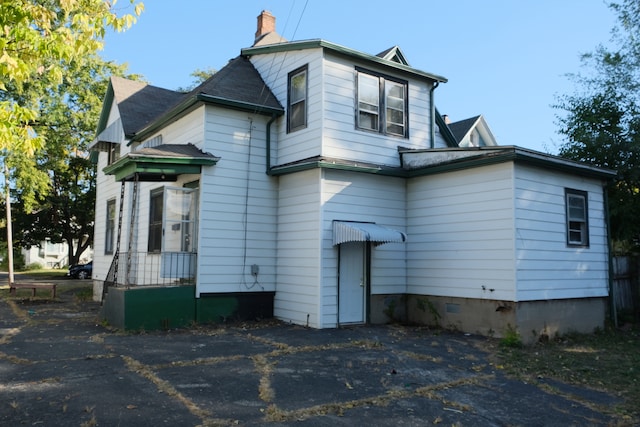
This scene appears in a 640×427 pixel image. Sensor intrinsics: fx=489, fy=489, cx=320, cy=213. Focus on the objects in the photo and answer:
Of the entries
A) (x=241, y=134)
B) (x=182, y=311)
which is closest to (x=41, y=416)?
(x=182, y=311)

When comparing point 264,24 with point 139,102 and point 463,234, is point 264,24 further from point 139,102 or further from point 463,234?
point 463,234

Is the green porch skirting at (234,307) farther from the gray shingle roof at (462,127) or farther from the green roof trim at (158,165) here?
the gray shingle roof at (462,127)

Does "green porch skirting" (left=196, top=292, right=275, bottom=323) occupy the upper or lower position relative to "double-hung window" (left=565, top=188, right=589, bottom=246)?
lower

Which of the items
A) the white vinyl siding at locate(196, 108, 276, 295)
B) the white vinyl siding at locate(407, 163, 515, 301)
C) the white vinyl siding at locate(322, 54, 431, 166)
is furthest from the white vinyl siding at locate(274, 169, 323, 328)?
the white vinyl siding at locate(407, 163, 515, 301)

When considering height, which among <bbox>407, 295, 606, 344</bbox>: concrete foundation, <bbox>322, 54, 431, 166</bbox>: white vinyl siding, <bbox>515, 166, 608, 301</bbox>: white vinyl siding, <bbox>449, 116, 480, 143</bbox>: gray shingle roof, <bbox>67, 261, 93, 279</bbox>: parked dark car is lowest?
<bbox>407, 295, 606, 344</bbox>: concrete foundation

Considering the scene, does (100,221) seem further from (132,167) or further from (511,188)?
(511,188)

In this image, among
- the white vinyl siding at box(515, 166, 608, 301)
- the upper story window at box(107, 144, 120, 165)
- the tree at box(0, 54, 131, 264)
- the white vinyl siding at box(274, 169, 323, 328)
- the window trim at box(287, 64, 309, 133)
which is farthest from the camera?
the tree at box(0, 54, 131, 264)

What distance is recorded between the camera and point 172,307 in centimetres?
1073

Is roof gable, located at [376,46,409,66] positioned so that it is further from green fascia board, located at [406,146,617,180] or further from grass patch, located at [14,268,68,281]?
grass patch, located at [14,268,68,281]

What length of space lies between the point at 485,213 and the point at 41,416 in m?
8.51

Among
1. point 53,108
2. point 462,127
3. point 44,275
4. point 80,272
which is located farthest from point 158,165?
point 44,275

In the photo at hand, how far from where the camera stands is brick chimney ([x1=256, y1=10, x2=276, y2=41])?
16750 mm

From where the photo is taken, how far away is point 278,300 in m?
11.9

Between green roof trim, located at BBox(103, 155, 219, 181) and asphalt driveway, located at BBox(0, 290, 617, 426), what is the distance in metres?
3.49
